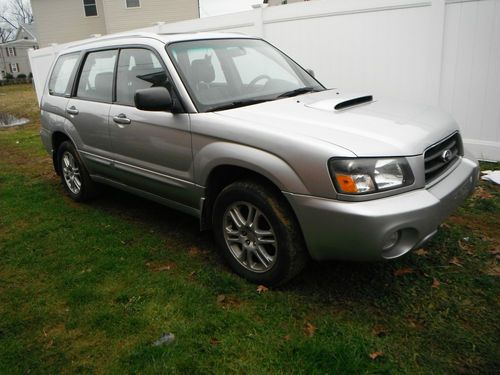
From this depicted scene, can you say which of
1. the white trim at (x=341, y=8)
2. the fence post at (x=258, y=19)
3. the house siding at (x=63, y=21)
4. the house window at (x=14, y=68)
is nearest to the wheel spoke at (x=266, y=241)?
the white trim at (x=341, y=8)

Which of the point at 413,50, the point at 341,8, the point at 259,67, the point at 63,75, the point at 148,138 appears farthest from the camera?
the point at 341,8

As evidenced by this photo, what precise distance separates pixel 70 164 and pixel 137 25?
2245 centimetres

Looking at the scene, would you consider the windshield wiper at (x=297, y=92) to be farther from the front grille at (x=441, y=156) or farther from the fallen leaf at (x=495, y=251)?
the fallen leaf at (x=495, y=251)

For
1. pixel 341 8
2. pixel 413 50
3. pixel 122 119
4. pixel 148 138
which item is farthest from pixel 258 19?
pixel 148 138

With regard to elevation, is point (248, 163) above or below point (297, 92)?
below

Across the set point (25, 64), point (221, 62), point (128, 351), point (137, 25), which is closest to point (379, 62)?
point (221, 62)

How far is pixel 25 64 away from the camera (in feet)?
188

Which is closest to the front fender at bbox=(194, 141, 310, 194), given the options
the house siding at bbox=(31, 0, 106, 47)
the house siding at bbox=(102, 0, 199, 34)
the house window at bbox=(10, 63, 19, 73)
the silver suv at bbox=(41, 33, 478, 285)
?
the silver suv at bbox=(41, 33, 478, 285)

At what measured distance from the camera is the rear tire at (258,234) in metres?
3.04

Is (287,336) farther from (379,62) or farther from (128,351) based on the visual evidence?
(379,62)

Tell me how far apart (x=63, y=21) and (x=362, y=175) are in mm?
28933

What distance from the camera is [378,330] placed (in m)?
2.85

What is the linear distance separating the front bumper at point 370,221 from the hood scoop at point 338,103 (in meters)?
0.86

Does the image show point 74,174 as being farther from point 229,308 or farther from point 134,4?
point 134,4
